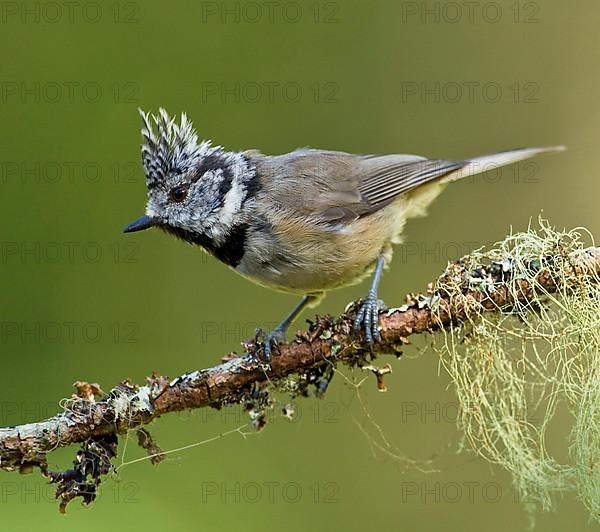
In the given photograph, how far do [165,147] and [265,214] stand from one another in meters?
0.60

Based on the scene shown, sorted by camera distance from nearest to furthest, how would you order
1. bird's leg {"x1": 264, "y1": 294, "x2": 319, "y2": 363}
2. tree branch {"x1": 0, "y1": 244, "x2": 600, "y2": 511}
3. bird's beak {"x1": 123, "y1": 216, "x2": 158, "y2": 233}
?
tree branch {"x1": 0, "y1": 244, "x2": 600, "y2": 511} < bird's leg {"x1": 264, "y1": 294, "x2": 319, "y2": 363} < bird's beak {"x1": 123, "y1": 216, "x2": 158, "y2": 233}

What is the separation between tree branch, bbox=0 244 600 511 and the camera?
2582 millimetres

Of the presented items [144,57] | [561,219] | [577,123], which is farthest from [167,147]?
[577,123]

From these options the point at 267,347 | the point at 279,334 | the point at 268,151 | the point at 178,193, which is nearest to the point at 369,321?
the point at 267,347

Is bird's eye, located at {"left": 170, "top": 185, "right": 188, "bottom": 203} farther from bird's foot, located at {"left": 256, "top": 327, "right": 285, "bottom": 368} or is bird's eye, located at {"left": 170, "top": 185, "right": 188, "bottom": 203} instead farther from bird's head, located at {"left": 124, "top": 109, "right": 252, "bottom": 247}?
bird's foot, located at {"left": 256, "top": 327, "right": 285, "bottom": 368}

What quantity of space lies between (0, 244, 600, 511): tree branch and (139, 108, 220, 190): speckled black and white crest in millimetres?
1286

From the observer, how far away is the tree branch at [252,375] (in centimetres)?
258

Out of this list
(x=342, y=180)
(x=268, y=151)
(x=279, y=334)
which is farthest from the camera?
(x=268, y=151)

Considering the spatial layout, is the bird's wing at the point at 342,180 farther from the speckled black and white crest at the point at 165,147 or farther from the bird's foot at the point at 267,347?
the bird's foot at the point at 267,347

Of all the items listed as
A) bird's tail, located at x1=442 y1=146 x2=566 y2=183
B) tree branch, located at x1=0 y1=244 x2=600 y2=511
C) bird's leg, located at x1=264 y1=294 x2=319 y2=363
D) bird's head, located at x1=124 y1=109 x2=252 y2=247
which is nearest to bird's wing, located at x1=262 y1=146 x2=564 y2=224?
bird's tail, located at x1=442 y1=146 x2=566 y2=183

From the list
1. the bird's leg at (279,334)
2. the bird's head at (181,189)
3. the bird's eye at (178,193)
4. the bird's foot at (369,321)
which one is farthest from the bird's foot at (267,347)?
the bird's eye at (178,193)

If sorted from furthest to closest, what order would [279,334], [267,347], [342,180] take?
[342,180], [279,334], [267,347]

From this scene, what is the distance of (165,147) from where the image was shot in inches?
150

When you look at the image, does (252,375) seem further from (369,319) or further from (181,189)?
(181,189)
